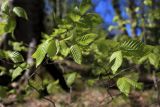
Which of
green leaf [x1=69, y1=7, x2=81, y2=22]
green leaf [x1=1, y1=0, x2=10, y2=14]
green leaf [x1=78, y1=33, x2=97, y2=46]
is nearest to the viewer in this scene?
green leaf [x1=78, y1=33, x2=97, y2=46]

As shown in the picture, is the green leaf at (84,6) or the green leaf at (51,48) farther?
the green leaf at (84,6)

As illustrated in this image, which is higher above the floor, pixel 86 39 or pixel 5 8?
pixel 5 8

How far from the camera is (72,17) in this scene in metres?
2.79

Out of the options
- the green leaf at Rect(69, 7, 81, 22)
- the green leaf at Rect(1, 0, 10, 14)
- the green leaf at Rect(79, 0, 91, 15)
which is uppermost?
the green leaf at Rect(1, 0, 10, 14)

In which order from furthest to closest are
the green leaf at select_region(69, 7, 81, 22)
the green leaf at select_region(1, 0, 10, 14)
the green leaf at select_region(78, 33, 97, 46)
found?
the green leaf at select_region(69, 7, 81, 22) < the green leaf at select_region(1, 0, 10, 14) < the green leaf at select_region(78, 33, 97, 46)

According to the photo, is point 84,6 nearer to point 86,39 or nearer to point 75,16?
point 75,16

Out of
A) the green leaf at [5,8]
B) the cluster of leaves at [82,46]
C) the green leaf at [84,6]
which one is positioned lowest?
the cluster of leaves at [82,46]

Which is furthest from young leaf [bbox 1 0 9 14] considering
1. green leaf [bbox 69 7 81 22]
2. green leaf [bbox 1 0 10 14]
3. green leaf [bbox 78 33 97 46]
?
green leaf [bbox 78 33 97 46]

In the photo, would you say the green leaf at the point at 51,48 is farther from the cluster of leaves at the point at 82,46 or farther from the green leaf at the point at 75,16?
the green leaf at the point at 75,16

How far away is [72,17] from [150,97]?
497 cm

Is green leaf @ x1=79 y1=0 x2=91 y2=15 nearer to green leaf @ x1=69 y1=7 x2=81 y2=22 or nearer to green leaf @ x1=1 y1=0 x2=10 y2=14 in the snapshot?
green leaf @ x1=69 y1=7 x2=81 y2=22

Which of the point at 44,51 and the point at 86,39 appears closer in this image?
the point at 44,51

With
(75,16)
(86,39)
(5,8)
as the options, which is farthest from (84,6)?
(5,8)

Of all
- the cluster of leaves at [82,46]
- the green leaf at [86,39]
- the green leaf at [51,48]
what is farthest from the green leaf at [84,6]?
the green leaf at [51,48]
